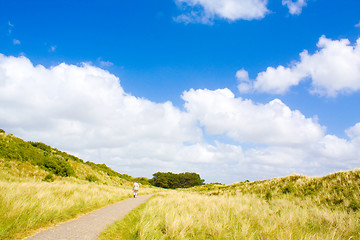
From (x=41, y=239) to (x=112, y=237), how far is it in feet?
5.55

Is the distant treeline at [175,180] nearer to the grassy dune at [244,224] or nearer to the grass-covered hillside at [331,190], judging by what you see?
the grass-covered hillside at [331,190]

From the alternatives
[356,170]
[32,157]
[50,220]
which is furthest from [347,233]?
[32,157]

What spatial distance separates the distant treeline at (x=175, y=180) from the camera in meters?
96.3

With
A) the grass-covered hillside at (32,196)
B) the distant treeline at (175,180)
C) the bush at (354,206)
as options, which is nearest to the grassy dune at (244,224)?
the bush at (354,206)

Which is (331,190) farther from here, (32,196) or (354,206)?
(32,196)

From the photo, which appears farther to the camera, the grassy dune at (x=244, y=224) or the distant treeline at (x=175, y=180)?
the distant treeline at (x=175, y=180)

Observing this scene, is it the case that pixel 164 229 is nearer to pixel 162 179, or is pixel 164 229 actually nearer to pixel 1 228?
pixel 1 228

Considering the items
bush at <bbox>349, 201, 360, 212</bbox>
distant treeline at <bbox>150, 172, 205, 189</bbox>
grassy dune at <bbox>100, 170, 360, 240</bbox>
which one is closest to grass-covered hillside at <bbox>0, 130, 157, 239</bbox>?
grassy dune at <bbox>100, 170, 360, 240</bbox>

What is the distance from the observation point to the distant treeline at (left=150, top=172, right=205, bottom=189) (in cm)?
9635

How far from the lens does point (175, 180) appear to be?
9969cm

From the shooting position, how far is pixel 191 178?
10331 cm

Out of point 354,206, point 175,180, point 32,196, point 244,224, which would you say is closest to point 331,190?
point 354,206

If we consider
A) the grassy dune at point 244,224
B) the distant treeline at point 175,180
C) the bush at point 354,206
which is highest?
the bush at point 354,206

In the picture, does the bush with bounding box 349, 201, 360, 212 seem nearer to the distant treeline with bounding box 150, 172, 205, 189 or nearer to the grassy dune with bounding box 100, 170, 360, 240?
the grassy dune with bounding box 100, 170, 360, 240
